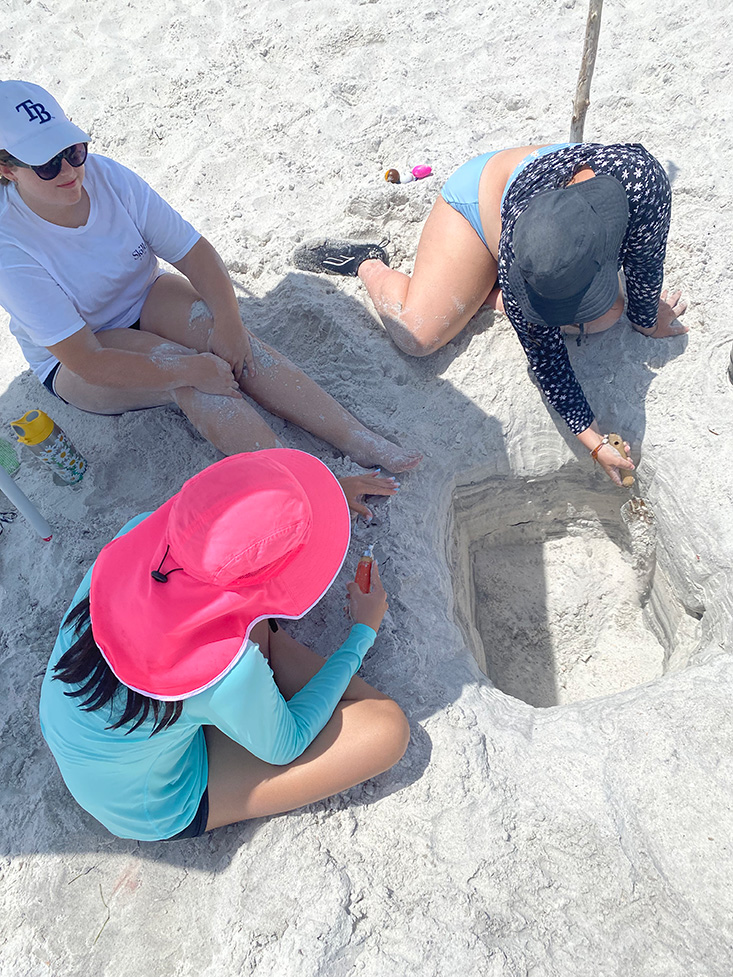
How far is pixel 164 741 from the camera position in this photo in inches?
52.6

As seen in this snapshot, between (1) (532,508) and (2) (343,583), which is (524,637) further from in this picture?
(2) (343,583)

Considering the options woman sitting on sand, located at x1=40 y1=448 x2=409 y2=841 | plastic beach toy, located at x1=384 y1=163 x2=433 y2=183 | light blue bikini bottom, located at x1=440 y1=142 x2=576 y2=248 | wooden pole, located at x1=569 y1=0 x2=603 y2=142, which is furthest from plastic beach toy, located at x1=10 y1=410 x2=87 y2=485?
wooden pole, located at x1=569 y1=0 x2=603 y2=142

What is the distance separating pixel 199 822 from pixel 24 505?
104cm

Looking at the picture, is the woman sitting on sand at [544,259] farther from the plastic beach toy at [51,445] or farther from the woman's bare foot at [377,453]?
the plastic beach toy at [51,445]

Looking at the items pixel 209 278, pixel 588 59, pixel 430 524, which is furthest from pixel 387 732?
pixel 588 59

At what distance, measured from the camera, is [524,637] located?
2.59m

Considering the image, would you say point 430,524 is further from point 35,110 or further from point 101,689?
point 35,110

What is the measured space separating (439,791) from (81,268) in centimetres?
177

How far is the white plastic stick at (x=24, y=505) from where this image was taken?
181 cm

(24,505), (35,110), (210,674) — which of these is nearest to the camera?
(210,674)

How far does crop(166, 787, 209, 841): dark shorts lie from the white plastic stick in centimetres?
99

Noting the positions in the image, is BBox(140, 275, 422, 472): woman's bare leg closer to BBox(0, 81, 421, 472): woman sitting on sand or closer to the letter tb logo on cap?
BBox(0, 81, 421, 472): woman sitting on sand

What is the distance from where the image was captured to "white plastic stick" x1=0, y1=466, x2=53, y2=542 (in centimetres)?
181

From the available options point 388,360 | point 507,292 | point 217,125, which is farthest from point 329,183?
point 507,292
